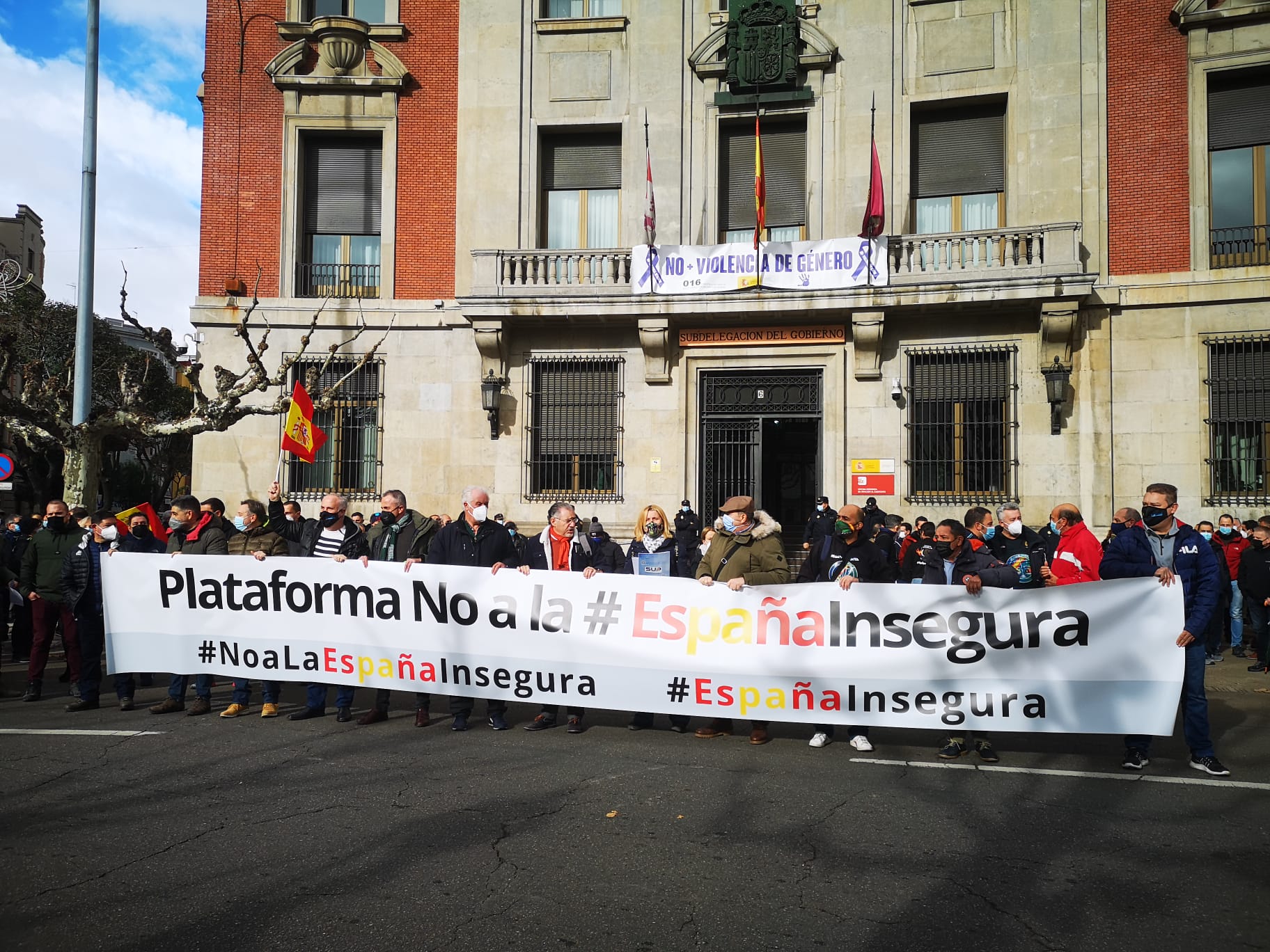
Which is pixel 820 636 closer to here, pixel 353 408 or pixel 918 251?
Result: pixel 918 251

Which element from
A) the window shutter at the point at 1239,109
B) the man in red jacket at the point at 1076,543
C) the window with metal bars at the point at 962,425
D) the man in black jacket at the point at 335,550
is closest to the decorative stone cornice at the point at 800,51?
the window with metal bars at the point at 962,425

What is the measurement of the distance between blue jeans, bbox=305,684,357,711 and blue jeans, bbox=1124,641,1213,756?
19.6 ft

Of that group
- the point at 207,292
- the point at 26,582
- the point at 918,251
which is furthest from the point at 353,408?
the point at 918,251

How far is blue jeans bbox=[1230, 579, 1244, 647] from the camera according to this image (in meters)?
11.9

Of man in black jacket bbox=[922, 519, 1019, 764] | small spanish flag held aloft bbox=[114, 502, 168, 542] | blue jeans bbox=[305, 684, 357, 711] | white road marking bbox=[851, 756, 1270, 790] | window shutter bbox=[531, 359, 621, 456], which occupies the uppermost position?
window shutter bbox=[531, 359, 621, 456]

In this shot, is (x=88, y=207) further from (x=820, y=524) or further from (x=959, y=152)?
(x=959, y=152)

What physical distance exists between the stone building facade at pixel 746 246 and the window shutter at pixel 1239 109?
0.30 feet

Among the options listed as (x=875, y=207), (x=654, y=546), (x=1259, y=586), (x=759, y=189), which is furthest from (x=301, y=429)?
(x=1259, y=586)

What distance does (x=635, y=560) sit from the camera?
8.45 metres

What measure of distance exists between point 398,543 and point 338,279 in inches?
395

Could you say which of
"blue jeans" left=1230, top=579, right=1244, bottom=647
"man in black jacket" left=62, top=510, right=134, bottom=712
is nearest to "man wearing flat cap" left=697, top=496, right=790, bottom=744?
"man in black jacket" left=62, top=510, right=134, bottom=712

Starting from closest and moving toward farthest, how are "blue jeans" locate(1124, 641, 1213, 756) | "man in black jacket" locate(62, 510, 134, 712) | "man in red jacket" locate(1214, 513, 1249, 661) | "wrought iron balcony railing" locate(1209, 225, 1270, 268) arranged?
"blue jeans" locate(1124, 641, 1213, 756) < "man in black jacket" locate(62, 510, 134, 712) < "man in red jacket" locate(1214, 513, 1249, 661) < "wrought iron balcony railing" locate(1209, 225, 1270, 268)

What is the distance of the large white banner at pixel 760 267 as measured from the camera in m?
15.3

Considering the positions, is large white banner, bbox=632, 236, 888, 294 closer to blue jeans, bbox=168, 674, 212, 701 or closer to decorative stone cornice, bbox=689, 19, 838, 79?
decorative stone cornice, bbox=689, 19, 838, 79
